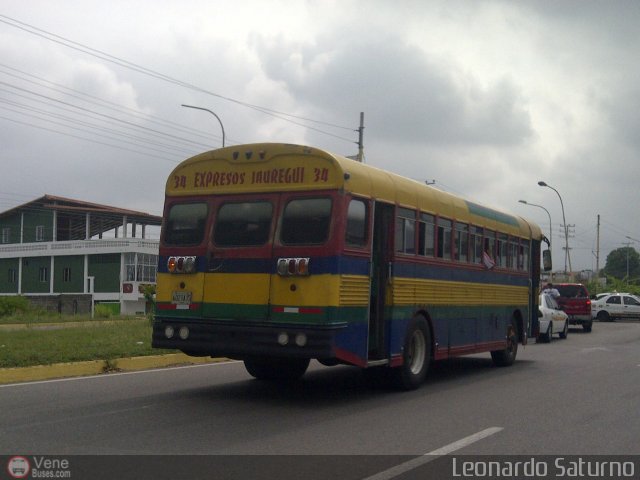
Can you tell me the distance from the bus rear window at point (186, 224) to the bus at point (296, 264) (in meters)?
0.02

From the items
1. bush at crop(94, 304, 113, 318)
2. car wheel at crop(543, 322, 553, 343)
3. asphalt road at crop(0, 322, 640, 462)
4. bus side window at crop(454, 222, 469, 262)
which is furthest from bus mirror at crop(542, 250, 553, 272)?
bush at crop(94, 304, 113, 318)

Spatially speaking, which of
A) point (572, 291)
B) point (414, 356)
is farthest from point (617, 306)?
point (414, 356)

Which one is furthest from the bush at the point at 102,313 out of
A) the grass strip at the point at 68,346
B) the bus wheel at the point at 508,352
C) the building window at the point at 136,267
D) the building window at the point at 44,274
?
the building window at the point at 44,274

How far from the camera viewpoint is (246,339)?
10258 mm

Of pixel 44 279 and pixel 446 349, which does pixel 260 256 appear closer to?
pixel 446 349

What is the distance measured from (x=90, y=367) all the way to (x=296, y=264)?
5.32 metres

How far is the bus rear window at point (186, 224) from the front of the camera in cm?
1108

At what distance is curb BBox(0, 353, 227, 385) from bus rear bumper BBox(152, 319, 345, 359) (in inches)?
114

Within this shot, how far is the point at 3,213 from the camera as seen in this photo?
68.2 metres

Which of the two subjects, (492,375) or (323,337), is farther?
(492,375)
